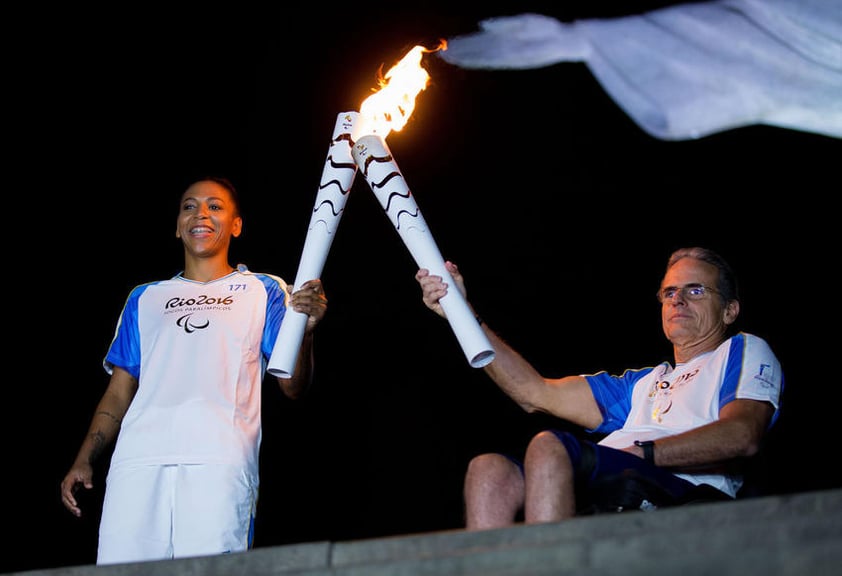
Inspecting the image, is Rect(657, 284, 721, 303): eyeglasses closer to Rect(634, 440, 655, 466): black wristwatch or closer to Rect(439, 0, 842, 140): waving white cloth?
Rect(634, 440, 655, 466): black wristwatch

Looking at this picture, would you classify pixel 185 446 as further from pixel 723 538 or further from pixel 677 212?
pixel 677 212

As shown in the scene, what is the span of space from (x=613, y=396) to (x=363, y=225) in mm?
1565

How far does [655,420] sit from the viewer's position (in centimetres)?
254

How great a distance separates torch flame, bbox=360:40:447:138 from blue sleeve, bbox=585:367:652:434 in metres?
1.06

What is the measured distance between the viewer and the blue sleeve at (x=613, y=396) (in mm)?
2746

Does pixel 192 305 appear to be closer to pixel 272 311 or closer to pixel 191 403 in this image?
pixel 272 311

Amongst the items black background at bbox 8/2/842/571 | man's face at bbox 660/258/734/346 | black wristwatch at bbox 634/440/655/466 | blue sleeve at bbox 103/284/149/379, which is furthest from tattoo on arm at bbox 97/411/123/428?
man's face at bbox 660/258/734/346

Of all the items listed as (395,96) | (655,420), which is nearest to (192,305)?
(395,96)

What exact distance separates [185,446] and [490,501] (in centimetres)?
91

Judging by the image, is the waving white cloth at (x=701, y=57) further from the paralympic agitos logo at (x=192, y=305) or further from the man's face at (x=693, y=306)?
the paralympic agitos logo at (x=192, y=305)

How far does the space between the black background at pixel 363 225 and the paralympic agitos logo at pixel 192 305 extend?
0.96 metres

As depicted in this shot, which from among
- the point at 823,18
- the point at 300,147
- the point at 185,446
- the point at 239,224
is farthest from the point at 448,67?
the point at 185,446

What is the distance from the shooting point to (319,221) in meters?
2.85

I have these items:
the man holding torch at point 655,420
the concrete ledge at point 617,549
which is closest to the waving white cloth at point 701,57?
the man holding torch at point 655,420
